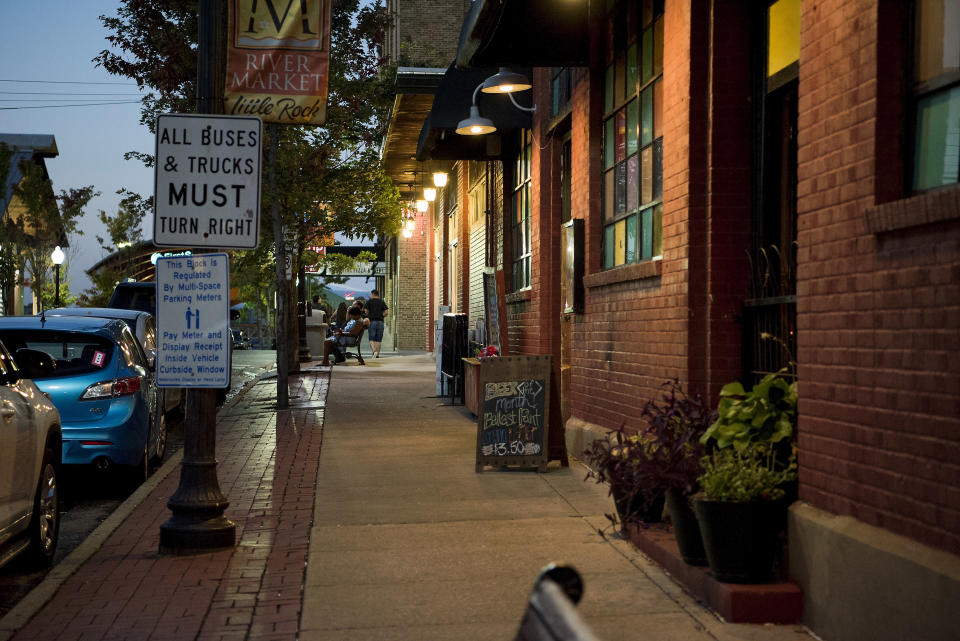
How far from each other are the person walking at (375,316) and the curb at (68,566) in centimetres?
1968

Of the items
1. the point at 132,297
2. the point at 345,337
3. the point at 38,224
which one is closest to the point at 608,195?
the point at 132,297

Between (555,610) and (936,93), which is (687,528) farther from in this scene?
(555,610)

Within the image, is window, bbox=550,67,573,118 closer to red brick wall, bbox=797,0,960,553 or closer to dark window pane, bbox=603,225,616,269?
dark window pane, bbox=603,225,616,269

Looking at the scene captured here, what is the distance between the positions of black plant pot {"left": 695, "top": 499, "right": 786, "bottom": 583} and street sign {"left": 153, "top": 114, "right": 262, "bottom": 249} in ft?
11.9

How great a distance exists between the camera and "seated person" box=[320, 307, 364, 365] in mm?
27047

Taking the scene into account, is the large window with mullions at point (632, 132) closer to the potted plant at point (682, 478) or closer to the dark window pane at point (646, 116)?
the dark window pane at point (646, 116)

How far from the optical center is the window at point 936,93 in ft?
14.3

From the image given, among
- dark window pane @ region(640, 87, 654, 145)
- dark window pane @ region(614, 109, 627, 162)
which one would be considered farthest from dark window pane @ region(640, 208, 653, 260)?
dark window pane @ region(614, 109, 627, 162)

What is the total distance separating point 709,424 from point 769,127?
1.94 meters

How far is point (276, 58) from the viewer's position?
8.40 m

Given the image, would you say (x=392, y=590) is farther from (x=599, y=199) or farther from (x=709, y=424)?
(x=599, y=199)

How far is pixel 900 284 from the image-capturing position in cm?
444

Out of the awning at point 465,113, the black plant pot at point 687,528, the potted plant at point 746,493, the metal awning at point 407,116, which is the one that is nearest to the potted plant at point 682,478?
the black plant pot at point 687,528

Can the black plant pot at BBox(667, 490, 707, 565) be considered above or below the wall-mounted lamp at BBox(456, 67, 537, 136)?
below
